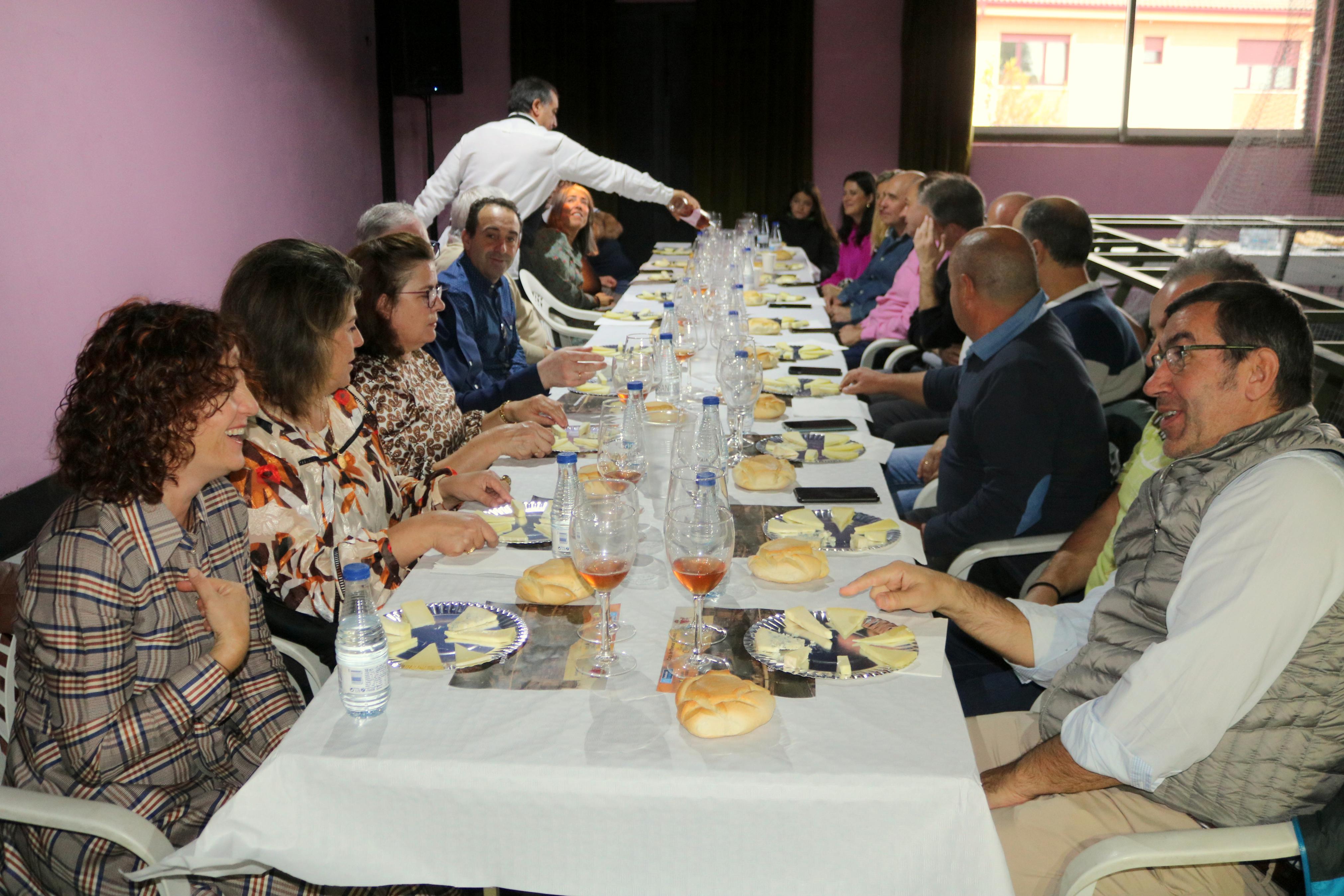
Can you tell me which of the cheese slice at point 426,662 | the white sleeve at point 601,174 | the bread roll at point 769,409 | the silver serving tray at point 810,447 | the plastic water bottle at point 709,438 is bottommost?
the cheese slice at point 426,662

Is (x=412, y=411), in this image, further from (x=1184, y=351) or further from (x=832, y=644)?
(x=1184, y=351)

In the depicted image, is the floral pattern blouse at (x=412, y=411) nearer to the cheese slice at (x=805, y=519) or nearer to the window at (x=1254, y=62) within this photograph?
the cheese slice at (x=805, y=519)

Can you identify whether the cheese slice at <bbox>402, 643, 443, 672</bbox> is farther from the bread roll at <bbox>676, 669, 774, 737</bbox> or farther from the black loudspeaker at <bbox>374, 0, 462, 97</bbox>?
the black loudspeaker at <bbox>374, 0, 462, 97</bbox>

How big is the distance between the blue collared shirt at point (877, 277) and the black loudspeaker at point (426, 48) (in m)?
4.42

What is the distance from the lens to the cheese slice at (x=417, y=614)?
1.46m

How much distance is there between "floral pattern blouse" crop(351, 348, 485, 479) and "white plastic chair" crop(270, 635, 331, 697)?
684 millimetres

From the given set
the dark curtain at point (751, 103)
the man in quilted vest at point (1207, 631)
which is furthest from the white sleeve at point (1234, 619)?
the dark curtain at point (751, 103)

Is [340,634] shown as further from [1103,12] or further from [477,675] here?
[1103,12]

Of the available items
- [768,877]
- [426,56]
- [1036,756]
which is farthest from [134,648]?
[426,56]

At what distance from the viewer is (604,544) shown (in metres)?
1.31

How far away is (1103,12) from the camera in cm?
904

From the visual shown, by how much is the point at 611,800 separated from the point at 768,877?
0.19 meters

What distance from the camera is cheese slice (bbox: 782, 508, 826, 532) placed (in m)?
1.83

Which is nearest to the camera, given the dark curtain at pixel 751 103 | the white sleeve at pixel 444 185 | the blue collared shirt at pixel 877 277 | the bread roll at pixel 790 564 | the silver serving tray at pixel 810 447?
the bread roll at pixel 790 564
